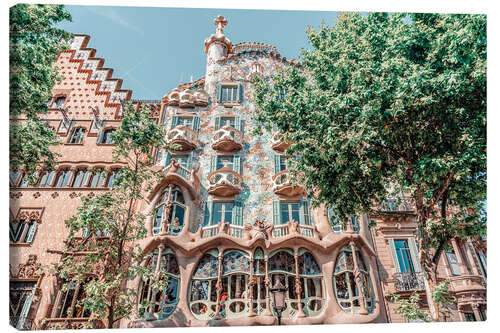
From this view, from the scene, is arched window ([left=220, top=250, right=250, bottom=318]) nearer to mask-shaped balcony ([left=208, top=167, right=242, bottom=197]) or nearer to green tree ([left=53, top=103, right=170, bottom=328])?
green tree ([left=53, top=103, right=170, bottom=328])

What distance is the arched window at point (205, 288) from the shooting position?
1061cm

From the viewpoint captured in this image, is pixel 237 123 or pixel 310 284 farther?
pixel 237 123

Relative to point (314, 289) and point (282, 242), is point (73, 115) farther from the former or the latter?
point (314, 289)

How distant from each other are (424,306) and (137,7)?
1327cm

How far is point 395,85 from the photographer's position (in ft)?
24.7

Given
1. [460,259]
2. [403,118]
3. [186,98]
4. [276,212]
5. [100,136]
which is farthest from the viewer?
[186,98]

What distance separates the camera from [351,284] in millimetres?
11148

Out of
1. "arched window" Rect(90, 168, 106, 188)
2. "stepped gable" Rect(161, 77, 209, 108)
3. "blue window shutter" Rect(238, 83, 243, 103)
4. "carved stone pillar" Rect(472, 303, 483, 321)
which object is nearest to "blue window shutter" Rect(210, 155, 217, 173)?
"stepped gable" Rect(161, 77, 209, 108)

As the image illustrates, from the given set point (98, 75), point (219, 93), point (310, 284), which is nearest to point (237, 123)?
point (219, 93)

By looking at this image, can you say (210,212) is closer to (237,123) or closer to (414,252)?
(237,123)

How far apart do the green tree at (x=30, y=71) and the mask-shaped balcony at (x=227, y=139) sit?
6.96 m

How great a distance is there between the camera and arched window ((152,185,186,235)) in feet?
39.9

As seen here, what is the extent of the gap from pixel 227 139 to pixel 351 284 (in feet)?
25.8

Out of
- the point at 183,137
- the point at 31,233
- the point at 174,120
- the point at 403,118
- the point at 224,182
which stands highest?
the point at 174,120
